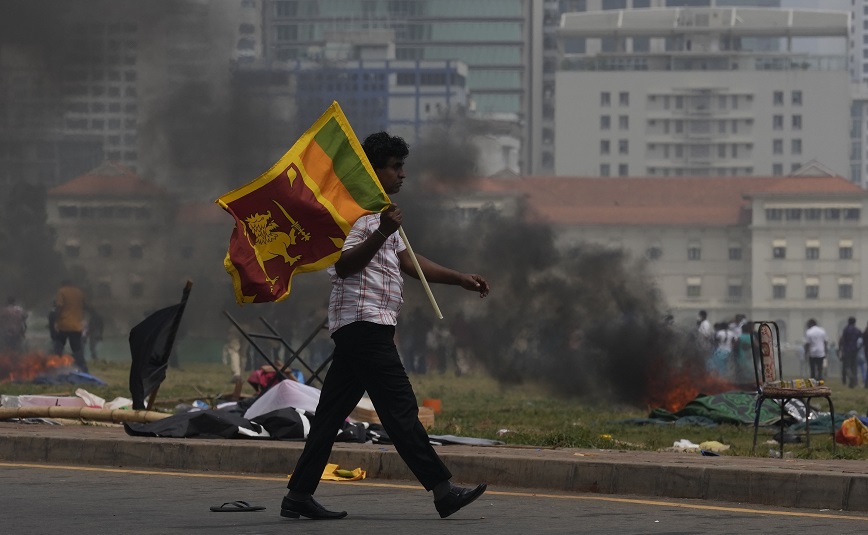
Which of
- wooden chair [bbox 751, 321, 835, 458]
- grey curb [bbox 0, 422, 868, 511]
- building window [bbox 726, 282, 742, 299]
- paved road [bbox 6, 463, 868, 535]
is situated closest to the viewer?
paved road [bbox 6, 463, 868, 535]

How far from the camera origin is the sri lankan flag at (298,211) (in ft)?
23.5

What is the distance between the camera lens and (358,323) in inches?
275

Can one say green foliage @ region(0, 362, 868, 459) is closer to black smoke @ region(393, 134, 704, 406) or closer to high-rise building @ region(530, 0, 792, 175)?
black smoke @ region(393, 134, 704, 406)

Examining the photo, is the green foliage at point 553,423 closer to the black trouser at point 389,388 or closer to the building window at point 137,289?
the black trouser at point 389,388

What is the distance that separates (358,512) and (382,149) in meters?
1.53

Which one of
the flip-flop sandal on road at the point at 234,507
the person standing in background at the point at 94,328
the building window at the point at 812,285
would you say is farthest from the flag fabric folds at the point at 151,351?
the building window at the point at 812,285

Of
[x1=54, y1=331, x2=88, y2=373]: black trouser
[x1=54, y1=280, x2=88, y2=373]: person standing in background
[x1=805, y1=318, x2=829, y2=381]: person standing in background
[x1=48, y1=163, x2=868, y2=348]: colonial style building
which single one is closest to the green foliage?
[x1=54, y1=331, x2=88, y2=373]: black trouser

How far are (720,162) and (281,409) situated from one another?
12705 cm

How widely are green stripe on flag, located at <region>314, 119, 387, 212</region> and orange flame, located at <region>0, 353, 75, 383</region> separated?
19322 mm

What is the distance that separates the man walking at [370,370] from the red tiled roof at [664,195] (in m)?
100

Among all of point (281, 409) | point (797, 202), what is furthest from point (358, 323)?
point (797, 202)

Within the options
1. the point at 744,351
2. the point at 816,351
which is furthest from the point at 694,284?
the point at 744,351

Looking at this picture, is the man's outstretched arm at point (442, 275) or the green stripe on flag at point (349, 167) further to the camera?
the man's outstretched arm at point (442, 275)

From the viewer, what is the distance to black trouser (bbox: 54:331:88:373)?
28828mm
